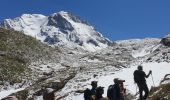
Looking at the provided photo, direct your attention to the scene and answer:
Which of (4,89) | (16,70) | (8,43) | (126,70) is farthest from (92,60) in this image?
(126,70)

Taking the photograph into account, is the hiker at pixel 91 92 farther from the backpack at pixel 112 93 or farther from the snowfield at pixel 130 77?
the snowfield at pixel 130 77

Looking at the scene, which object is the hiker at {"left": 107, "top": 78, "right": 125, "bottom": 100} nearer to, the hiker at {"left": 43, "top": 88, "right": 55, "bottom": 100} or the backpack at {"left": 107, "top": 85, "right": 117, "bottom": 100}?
the backpack at {"left": 107, "top": 85, "right": 117, "bottom": 100}

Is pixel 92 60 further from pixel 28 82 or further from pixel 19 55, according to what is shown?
pixel 28 82

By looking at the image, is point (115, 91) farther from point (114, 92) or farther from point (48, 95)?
point (48, 95)

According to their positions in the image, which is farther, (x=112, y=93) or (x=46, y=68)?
(x=46, y=68)

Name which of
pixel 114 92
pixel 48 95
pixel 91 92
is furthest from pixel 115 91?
pixel 48 95

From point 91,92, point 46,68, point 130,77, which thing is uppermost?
point 46,68

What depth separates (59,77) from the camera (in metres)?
48.0

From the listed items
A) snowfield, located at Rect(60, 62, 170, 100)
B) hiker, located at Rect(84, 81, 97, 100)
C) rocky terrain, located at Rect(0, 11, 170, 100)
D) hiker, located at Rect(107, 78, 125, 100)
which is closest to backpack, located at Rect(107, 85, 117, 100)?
hiker, located at Rect(107, 78, 125, 100)

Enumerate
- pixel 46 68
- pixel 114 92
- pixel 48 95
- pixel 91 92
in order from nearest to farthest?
pixel 48 95
pixel 91 92
pixel 114 92
pixel 46 68

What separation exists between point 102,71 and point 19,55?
23860mm

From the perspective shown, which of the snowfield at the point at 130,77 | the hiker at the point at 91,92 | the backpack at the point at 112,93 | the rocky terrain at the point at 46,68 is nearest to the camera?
the hiker at the point at 91,92

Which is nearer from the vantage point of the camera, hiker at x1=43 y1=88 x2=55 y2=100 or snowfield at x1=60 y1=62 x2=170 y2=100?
hiker at x1=43 y1=88 x2=55 y2=100

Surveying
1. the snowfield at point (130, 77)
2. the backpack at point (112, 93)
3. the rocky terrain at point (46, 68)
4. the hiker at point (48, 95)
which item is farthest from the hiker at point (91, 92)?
the snowfield at point (130, 77)
